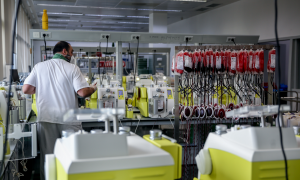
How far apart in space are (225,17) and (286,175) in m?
8.46

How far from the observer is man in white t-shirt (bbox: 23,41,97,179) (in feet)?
8.68

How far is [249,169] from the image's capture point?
119 cm

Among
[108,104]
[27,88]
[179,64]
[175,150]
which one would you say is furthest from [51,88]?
[175,150]

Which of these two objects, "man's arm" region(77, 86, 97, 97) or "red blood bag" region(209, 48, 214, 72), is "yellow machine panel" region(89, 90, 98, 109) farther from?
"red blood bag" region(209, 48, 214, 72)

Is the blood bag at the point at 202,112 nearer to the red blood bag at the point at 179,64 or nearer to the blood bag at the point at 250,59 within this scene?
the red blood bag at the point at 179,64

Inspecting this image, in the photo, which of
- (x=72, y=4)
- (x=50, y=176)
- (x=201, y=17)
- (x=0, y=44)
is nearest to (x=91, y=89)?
(x=50, y=176)

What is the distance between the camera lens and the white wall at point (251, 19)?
6562 mm

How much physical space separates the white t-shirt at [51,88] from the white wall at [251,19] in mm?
5538

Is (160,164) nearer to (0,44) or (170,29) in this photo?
(0,44)

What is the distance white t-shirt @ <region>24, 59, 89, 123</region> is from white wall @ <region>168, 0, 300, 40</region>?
218 inches

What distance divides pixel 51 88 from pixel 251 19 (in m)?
6.54

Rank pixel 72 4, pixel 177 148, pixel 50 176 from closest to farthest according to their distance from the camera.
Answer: pixel 50 176
pixel 177 148
pixel 72 4

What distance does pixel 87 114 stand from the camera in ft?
3.58

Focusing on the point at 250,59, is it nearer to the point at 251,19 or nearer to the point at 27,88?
the point at 27,88
